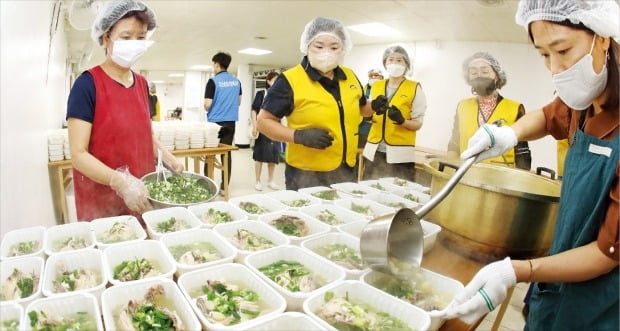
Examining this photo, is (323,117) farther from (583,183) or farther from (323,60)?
(583,183)

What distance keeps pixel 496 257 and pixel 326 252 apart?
579 mm

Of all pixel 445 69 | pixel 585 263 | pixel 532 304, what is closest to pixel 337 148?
pixel 532 304

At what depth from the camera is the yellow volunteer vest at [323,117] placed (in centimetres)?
187

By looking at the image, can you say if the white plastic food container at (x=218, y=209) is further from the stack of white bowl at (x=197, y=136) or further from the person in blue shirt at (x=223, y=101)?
the person in blue shirt at (x=223, y=101)

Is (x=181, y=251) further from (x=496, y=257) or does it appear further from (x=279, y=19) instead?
(x=279, y=19)

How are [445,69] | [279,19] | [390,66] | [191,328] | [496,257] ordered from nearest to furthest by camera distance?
[191,328], [496,257], [390,66], [445,69], [279,19]

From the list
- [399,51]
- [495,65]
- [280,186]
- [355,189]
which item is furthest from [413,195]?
[280,186]

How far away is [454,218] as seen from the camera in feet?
3.94

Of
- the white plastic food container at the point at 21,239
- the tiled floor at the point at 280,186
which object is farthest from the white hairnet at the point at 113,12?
the tiled floor at the point at 280,186

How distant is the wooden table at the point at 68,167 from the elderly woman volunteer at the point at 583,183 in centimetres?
288

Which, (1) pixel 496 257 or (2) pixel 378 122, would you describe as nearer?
(1) pixel 496 257

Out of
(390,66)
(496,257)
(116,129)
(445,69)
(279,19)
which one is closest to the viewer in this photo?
(496,257)

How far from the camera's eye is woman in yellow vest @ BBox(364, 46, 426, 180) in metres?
2.78

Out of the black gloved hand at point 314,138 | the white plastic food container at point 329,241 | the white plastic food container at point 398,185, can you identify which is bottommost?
the white plastic food container at point 329,241
